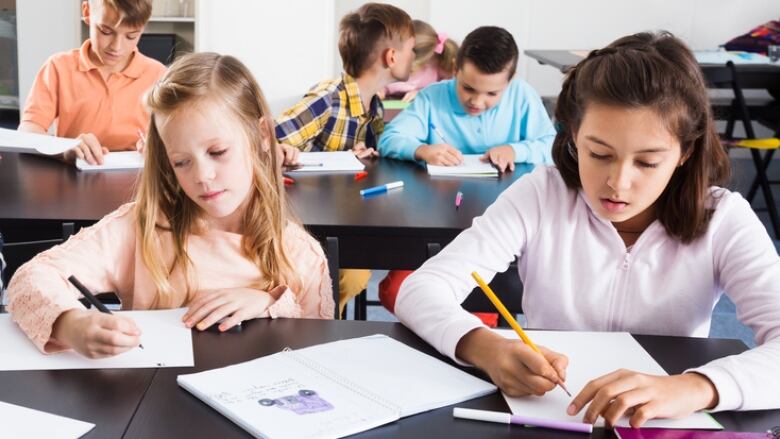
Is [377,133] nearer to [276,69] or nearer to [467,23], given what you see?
A: [276,69]

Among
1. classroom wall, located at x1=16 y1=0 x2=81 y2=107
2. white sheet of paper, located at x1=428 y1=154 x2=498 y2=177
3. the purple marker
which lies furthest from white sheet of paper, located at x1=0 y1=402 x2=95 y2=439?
classroom wall, located at x1=16 y1=0 x2=81 y2=107

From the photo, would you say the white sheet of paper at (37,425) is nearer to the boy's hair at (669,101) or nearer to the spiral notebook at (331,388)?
the spiral notebook at (331,388)

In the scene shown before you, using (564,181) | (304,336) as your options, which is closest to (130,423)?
(304,336)

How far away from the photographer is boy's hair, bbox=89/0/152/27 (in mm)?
2691

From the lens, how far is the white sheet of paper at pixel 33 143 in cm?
246

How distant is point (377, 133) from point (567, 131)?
1.64m

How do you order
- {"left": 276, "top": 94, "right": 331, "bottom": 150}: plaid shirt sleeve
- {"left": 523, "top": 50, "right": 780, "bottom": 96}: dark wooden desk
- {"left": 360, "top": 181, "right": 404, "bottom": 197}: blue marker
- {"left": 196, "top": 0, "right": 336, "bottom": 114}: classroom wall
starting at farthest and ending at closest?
{"left": 523, "top": 50, "right": 780, "bottom": 96}: dark wooden desk
{"left": 196, "top": 0, "right": 336, "bottom": 114}: classroom wall
{"left": 276, "top": 94, "right": 331, "bottom": 150}: plaid shirt sleeve
{"left": 360, "top": 181, "right": 404, "bottom": 197}: blue marker

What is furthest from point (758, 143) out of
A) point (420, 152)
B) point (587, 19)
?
point (420, 152)

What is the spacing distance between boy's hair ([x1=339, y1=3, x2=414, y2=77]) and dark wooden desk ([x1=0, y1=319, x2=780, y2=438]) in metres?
1.89

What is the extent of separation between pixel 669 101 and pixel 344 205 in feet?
3.08

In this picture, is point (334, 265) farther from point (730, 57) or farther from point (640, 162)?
point (730, 57)

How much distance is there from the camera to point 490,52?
2.73 meters

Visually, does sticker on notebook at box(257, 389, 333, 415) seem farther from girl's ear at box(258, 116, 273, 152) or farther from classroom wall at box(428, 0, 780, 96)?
classroom wall at box(428, 0, 780, 96)

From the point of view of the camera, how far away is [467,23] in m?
6.00
